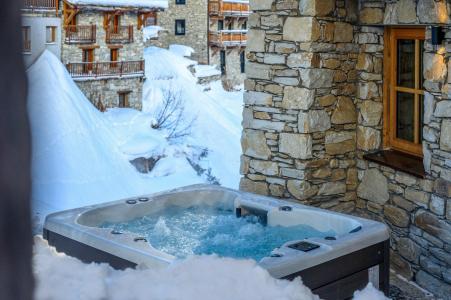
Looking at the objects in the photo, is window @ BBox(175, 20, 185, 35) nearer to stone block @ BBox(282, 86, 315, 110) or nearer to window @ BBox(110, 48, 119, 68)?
window @ BBox(110, 48, 119, 68)

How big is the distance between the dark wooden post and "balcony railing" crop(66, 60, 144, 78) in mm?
14610

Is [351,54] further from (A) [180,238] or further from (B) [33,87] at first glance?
(B) [33,87]

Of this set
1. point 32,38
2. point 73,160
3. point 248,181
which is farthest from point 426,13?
point 73,160

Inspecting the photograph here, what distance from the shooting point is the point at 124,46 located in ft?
53.2

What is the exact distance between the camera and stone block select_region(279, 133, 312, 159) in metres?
4.39

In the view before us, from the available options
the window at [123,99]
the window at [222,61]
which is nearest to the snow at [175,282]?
the window at [123,99]

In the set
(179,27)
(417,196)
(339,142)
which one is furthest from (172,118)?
(417,196)

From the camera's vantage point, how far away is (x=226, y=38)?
21.2 m

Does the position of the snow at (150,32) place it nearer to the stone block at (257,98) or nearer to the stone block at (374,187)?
the stone block at (257,98)

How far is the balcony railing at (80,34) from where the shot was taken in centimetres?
1463

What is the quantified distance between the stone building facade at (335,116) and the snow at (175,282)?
294 cm

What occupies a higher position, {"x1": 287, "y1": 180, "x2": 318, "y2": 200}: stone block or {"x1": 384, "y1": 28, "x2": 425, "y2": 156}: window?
{"x1": 384, "y1": 28, "x2": 425, "y2": 156}: window

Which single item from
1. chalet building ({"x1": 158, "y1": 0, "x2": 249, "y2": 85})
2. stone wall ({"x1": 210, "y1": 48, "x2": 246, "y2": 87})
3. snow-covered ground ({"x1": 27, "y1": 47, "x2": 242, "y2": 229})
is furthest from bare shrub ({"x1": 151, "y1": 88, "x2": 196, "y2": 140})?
stone wall ({"x1": 210, "y1": 48, "x2": 246, "y2": 87})

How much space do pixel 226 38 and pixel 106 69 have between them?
6549 mm
